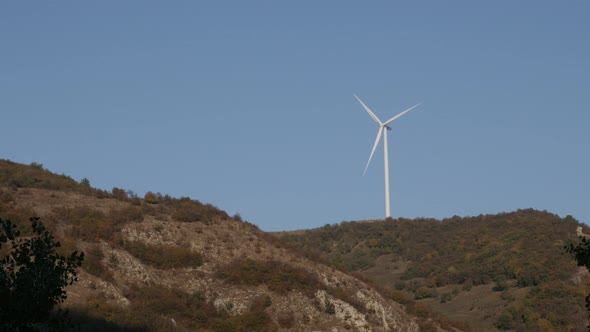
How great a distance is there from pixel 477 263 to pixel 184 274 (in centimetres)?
7013

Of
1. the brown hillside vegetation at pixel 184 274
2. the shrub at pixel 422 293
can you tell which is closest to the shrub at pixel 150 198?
the brown hillside vegetation at pixel 184 274

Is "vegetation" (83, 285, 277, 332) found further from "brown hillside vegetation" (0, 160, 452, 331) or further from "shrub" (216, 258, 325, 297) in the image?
"shrub" (216, 258, 325, 297)

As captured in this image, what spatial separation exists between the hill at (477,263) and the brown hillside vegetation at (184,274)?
10.3 m

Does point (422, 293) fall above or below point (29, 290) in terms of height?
above

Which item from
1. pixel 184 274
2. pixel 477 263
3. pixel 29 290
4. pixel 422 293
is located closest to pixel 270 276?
pixel 184 274

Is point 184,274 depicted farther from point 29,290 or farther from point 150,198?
point 29,290

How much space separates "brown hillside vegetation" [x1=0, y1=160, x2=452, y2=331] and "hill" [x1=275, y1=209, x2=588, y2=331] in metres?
10.3

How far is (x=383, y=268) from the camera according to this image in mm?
159625

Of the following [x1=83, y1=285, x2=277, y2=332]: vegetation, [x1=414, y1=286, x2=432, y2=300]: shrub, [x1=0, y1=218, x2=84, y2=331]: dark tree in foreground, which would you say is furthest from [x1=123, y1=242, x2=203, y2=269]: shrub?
[x1=0, y1=218, x2=84, y2=331]: dark tree in foreground

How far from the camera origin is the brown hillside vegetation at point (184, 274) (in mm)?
81312

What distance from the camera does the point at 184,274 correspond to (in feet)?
293

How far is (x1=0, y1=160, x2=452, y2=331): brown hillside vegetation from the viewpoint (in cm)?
8131

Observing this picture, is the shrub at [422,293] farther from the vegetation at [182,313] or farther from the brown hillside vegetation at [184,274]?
the vegetation at [182,313]

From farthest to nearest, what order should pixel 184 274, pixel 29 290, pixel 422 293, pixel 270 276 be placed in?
pixel 422 293
pixel 270 276
pixel 184 274
pixel 29 290
